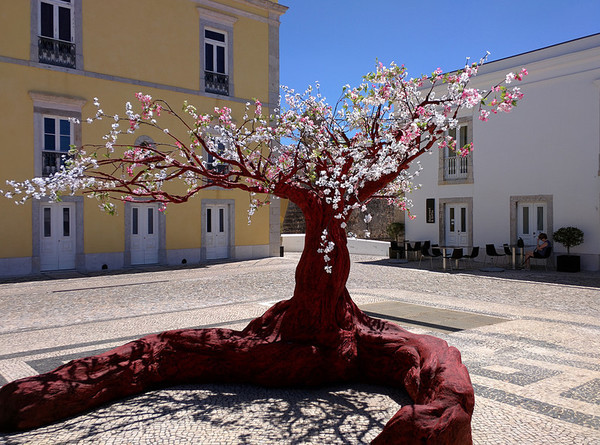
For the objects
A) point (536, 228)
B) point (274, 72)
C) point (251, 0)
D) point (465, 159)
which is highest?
point (251, 0)

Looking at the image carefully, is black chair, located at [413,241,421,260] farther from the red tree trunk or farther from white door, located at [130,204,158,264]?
the red tree trunk

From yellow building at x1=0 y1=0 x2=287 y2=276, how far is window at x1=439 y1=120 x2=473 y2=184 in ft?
19.8

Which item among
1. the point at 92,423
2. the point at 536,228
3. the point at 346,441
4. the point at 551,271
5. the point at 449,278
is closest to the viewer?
the point at 346,441

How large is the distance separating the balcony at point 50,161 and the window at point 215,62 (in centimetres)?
523

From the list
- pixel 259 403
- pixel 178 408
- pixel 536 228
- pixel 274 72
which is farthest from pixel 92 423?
pixel 274 72

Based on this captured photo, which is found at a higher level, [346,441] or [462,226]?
[462,226]

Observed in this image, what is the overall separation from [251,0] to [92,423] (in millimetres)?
16126

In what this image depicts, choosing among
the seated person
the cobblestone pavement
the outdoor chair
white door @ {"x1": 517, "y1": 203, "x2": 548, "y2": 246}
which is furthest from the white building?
the cobblestone pavement

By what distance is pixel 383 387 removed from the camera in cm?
434

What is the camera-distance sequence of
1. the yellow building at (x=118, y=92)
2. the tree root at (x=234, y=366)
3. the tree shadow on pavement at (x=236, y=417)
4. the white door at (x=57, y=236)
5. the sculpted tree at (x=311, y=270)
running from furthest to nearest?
the white door at (x=57, y=236) → the yellow building at (x=118, y=92) → the sculpted tree at (x=311, y=270) → the tree root at (x=234, y=366) → the tree shadow on pavement at (x=236, y=417)

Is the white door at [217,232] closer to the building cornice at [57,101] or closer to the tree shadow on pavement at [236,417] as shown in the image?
the building cornice at [57,101]

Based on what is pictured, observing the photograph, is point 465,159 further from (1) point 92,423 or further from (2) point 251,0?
(1) point 92,423

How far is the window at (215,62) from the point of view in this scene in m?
16.3

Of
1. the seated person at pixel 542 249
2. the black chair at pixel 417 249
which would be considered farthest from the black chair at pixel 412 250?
the seated person at pixel 542 249
